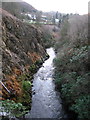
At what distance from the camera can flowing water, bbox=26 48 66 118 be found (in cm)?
1443

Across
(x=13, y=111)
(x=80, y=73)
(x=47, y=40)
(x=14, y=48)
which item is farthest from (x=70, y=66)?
(x=47, y=40)

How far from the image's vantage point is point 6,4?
40500mm

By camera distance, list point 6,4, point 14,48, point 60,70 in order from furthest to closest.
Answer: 1. point 6,4
2. point 14,48
3. point 60,70

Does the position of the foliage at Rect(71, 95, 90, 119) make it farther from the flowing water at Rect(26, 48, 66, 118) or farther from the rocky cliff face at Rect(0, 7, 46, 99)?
the rocky cliff face at Rect(0, 7, 46, 99)

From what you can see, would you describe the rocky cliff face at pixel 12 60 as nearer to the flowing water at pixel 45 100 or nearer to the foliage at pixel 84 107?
the flowing water at pixel 45 100

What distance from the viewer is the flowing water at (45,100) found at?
568 inches

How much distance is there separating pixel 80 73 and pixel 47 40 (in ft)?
138

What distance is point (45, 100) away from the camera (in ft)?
55.9

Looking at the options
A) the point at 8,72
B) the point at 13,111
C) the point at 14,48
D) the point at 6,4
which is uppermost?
the point at 6,4

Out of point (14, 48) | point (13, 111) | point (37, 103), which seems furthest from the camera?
point (14, 48)

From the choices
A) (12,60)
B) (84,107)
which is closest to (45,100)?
(84,107)

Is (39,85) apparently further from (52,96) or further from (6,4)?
(6,4)

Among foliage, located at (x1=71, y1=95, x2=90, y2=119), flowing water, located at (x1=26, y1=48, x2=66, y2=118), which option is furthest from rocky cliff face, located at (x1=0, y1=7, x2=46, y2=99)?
foliage, located at (x1=71, y1=95, x2=90, y2=119)

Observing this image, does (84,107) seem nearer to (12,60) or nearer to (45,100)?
(45,100)
